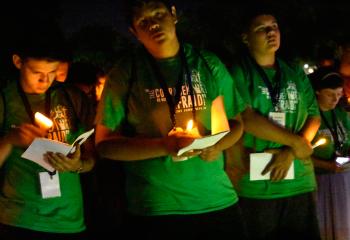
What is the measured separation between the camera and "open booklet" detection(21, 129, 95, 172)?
335 centimetres

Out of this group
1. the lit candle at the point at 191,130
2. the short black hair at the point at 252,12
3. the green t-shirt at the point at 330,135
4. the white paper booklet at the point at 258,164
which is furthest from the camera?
the green t-shirt at the point at 330,135

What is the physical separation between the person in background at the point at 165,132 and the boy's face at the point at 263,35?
2.62 ft

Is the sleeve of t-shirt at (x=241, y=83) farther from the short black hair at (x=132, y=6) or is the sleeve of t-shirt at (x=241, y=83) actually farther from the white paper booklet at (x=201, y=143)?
the white paper booklet at (x=201, y=143)

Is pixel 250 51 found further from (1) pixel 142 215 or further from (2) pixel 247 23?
(1) pixel 142 215

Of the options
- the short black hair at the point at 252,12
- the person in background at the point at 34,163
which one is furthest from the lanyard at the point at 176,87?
the short black hair at the point at 252,12

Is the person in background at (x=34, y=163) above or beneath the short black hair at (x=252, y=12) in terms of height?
beneath

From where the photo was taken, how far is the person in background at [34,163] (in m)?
3.66

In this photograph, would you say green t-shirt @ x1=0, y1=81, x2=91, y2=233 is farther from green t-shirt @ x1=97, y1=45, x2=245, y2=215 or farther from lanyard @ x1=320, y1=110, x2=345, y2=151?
lanyard @ x1=320, y1=110, x2=345, y2=151

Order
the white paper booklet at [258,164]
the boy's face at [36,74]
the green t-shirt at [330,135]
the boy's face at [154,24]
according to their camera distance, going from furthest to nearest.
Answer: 1. the green t-shirt at [330,135]
2. the white paper booklet at [258,164]
3. the boy's face at [36,74]
4. the boy's face at [154,24]

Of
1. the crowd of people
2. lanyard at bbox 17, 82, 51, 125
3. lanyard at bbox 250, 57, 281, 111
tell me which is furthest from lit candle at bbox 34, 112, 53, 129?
lanyard at bbox 250, 57, 281, 111

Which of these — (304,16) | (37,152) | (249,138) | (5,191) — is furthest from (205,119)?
(304,16)

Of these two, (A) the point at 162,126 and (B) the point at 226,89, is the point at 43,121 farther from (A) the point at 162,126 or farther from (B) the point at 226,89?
(B) the point at 226,89

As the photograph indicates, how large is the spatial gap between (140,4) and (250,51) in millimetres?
1143

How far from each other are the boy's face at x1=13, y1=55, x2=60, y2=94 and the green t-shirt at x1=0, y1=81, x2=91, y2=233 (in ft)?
0.20
